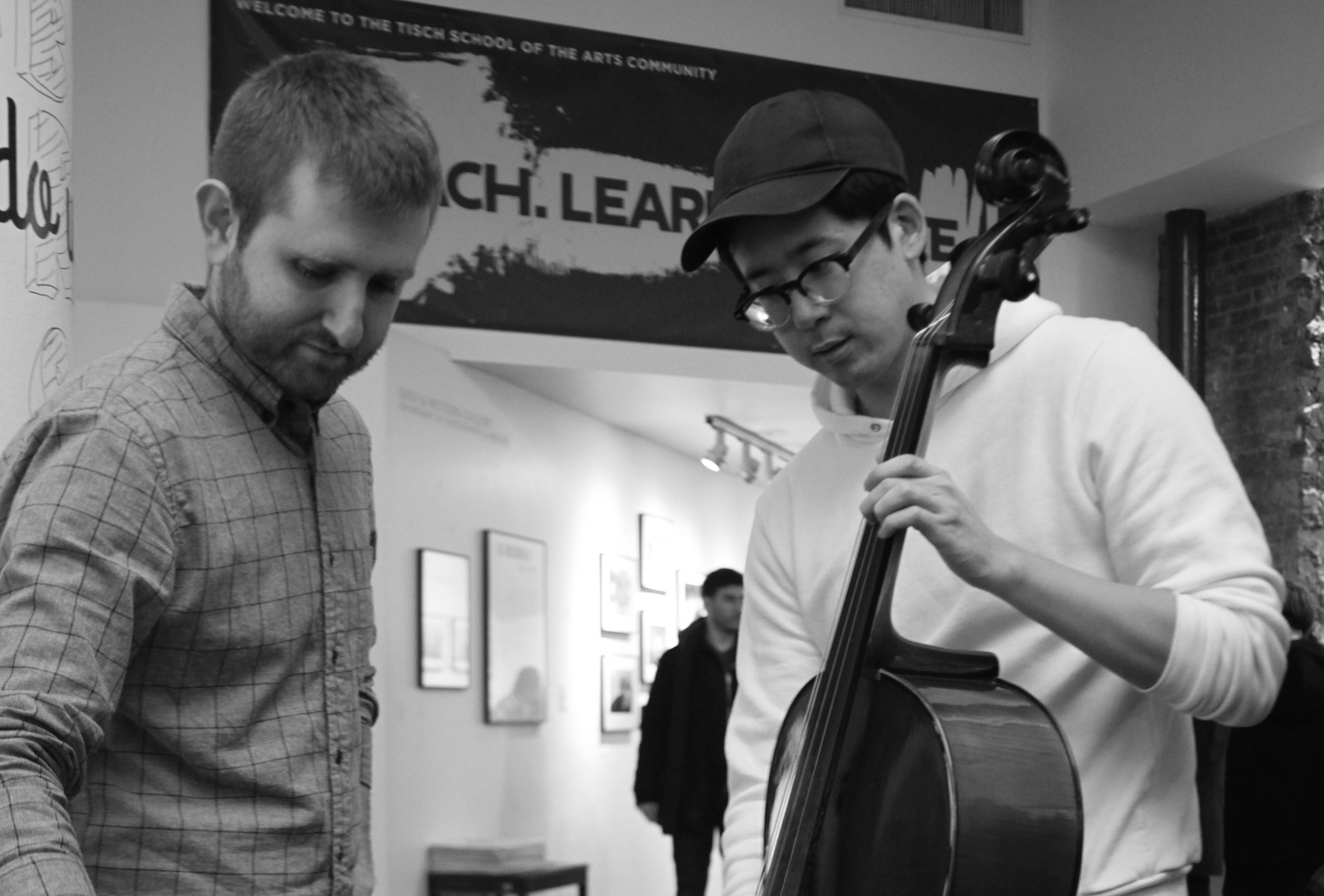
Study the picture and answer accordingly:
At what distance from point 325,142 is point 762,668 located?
89 cm

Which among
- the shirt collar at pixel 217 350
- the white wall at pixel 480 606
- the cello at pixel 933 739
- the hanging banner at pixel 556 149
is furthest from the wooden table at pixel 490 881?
the shirt collar at pixel 217 350

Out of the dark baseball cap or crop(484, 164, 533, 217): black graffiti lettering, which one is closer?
the dark baseball cap

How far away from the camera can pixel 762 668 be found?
1.99 m

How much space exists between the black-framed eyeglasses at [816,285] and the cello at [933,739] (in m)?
0.10

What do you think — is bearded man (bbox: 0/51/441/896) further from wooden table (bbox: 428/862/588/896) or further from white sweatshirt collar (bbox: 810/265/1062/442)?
wooden table (bbox: 428/862/588/896)

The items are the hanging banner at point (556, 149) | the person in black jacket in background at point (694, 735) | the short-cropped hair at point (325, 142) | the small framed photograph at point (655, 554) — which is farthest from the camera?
the small framed photograph at point (655, 554)

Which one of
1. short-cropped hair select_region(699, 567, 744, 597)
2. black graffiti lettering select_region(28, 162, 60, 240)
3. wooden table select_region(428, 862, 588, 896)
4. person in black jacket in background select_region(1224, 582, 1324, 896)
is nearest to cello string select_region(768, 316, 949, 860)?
black graffiti lettering select_region(28, 162, 60, 240)

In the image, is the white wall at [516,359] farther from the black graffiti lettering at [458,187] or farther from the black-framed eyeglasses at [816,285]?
the black-framed eyeglasses at [816,285]

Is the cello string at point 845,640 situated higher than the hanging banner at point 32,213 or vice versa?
the hanging banner at point 32,213

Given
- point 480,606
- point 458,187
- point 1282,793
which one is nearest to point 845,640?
point 1282,793

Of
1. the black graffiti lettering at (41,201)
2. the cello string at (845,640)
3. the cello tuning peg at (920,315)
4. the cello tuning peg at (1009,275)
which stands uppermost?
the black graffiti lettering at (41,201)

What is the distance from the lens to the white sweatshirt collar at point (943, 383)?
5.89 feet

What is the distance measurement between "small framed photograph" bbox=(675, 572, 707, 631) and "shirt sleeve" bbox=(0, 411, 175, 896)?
8589 millimetres

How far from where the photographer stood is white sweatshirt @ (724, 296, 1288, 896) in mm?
1562
